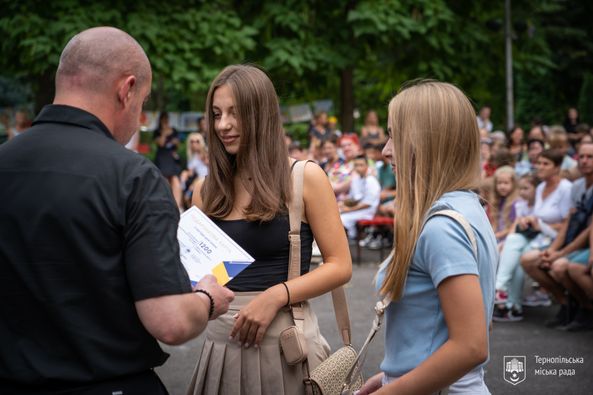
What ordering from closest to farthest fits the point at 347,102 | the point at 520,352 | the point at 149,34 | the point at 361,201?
the point at 520,352 < the point at 361,201 < the point at 149,34 < the point at 347,102

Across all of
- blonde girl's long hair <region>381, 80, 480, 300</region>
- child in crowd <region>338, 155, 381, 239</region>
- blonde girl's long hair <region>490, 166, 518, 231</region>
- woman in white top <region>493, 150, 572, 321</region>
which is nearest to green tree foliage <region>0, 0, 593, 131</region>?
child in crowd <region>338, 155, 381, 239</region>

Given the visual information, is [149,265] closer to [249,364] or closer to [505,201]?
[249,364]

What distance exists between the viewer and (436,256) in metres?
2.07

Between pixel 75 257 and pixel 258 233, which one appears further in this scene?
pixel 258 233


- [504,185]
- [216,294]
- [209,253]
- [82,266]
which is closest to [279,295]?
[209,253]

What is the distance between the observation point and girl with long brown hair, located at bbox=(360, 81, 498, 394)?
2039 mm

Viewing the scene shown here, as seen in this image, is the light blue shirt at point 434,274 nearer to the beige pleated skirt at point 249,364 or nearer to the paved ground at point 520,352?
the beige pleated skirt at point 249,364

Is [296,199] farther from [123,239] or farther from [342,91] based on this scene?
[342,91]

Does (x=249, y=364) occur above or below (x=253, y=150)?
below

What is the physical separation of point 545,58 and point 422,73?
14.3ft

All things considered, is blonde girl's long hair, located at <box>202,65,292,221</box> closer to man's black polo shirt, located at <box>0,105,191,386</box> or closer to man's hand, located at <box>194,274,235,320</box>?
man's hand, located at <box>194,274,235,320</box>

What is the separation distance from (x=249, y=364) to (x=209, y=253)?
505 millimetres

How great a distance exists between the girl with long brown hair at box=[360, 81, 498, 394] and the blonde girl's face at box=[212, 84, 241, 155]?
0.88m

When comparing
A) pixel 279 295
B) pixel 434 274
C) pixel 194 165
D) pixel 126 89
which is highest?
pixel 126 89
